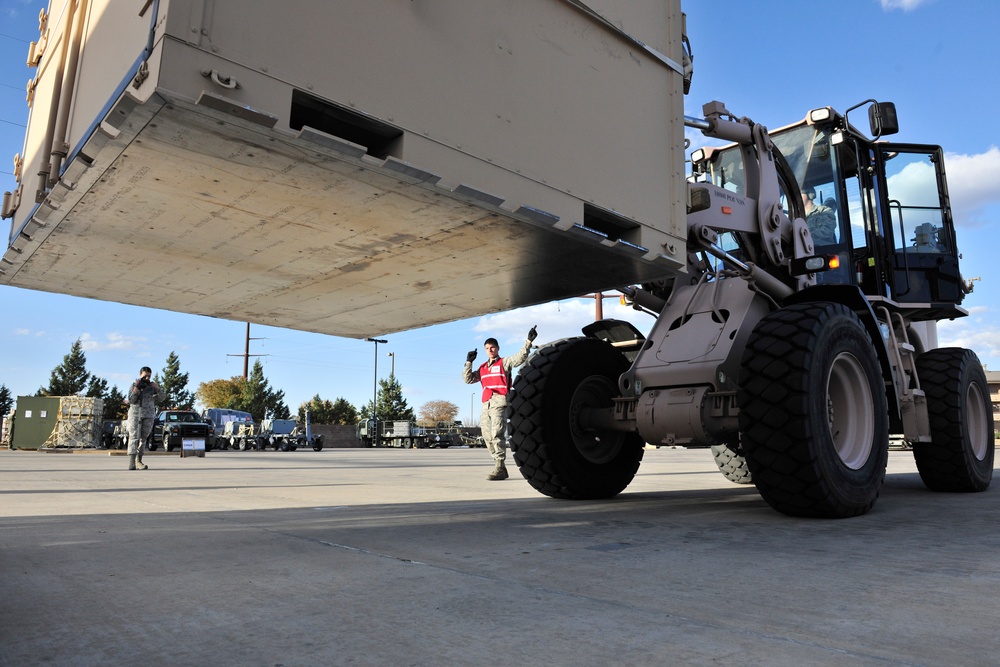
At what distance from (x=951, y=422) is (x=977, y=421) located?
93 centimetres

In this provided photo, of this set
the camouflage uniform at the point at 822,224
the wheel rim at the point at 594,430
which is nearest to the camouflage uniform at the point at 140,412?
the wheel rim at the point at 594,430

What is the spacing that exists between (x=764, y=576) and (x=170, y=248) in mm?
3694

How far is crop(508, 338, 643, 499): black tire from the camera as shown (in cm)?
545

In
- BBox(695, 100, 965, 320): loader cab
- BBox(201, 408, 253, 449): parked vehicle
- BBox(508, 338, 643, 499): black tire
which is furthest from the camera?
BBox(201, 408, 253, 449): parked vehicle

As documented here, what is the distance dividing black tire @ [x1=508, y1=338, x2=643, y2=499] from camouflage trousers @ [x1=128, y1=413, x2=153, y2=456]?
7.28 m

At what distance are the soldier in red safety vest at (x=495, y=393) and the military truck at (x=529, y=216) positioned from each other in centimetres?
244

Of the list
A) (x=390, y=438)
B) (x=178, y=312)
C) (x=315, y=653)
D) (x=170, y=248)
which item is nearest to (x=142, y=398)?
(x=178, y=312)

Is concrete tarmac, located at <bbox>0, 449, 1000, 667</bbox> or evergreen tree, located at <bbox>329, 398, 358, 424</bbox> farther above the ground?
evergreen tree, located at <bbox>329, 398, 358, 424</bbox>

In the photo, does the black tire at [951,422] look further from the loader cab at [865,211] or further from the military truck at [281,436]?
the military truck at [281,436]

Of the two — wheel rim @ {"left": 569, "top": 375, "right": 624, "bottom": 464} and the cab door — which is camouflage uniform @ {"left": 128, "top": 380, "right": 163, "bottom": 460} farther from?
the cab door

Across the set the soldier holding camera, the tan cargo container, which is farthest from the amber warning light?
the soldier holding camera

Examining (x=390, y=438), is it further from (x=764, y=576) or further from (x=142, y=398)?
(x=764, y=576)

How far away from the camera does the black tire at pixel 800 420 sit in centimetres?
404

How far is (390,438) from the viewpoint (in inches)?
1593
